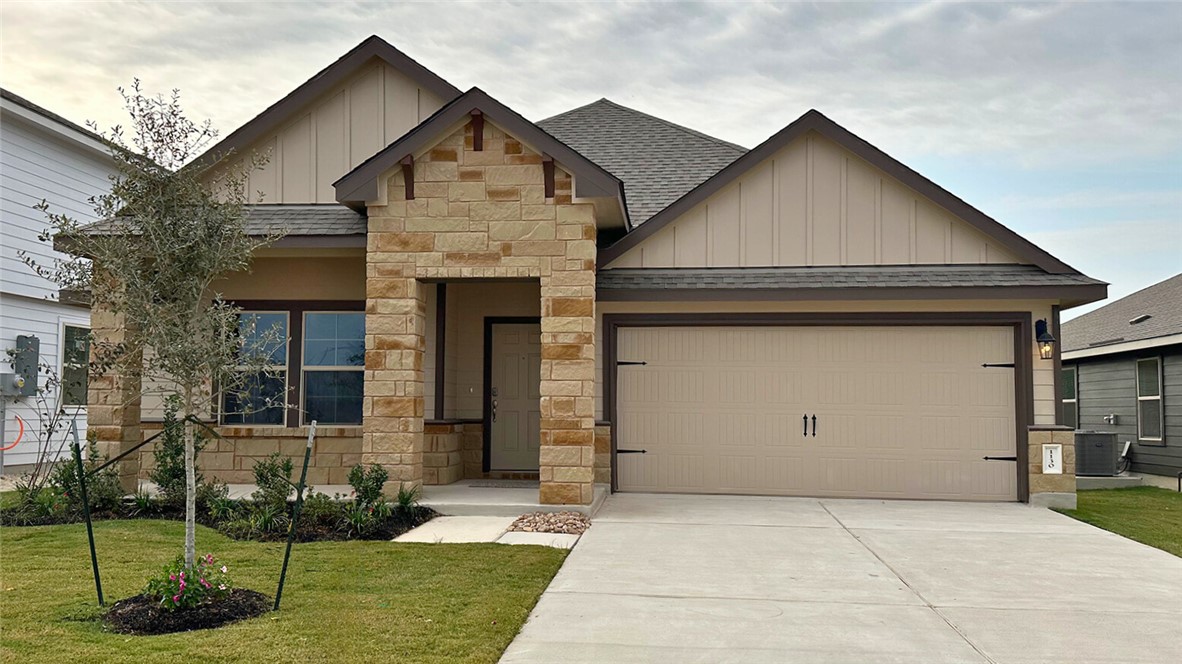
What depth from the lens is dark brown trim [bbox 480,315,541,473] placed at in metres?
12.2

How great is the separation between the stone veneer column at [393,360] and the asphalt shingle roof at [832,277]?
2.41 meters

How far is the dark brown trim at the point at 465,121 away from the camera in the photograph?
9.41 meters

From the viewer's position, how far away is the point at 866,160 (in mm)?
11016

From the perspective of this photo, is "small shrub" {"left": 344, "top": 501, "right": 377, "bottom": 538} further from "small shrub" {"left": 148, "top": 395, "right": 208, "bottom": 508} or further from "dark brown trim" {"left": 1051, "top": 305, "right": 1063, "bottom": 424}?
"dark brown trim" {"left": 1051, "top": 305, "right": 1063, "bottom": 424}

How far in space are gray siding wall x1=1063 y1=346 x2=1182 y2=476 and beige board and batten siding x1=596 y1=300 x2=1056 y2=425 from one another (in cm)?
590

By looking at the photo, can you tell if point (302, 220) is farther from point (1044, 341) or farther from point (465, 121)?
point (1044, 341)

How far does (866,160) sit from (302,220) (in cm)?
687

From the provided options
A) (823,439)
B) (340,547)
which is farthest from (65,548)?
(823,439)

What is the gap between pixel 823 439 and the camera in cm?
1118

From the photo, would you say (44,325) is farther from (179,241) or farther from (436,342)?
(179,241)

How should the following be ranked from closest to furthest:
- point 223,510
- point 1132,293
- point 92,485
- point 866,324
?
1. point 223,510
2. point 92,485
3. point 866,324
4. point 1132,293

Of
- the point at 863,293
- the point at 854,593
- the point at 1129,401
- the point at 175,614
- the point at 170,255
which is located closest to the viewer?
the point at 175,614

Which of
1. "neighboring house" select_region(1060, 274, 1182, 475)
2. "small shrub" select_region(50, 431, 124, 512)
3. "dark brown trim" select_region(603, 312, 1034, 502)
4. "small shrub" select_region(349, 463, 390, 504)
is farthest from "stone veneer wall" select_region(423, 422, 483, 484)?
"neighboring house" select_region(1060, 274, 1182, 475)

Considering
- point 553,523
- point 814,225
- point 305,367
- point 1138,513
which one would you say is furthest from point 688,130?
point 553,523
